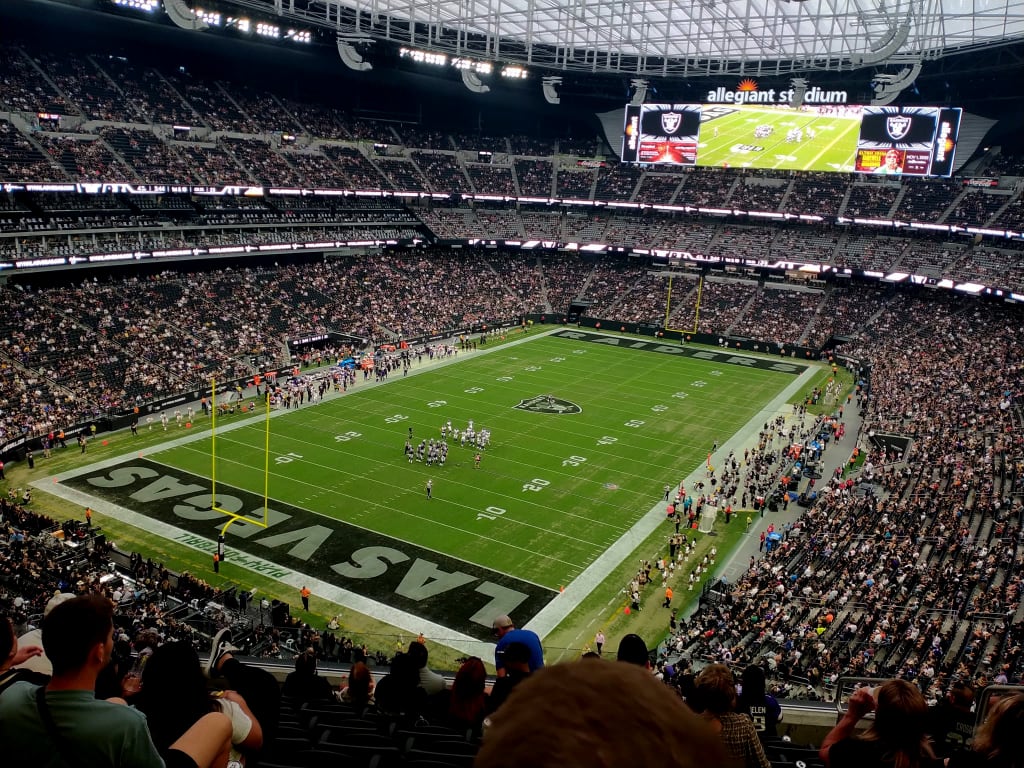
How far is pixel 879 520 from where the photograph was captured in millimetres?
27234

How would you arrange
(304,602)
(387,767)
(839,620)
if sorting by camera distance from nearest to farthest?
(387,767) → (839,620) → (304,602)

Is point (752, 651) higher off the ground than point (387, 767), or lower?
lower

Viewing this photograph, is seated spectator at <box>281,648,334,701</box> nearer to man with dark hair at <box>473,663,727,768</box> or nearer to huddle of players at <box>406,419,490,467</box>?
man with dark hair at <box>473,663,727,768</box>

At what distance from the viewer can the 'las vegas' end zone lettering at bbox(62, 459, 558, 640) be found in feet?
78.1

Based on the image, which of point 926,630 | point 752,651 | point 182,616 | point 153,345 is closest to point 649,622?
point 752,651

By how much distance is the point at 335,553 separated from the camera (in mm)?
26531

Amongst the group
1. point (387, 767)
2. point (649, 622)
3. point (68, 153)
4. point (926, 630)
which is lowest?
point (649, 622)

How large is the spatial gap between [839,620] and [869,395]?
2744 centimetres

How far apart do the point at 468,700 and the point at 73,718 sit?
3432 millimetres

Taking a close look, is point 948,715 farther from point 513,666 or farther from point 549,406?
point 549,406

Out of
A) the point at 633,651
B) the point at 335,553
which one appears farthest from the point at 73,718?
the point at 335,553

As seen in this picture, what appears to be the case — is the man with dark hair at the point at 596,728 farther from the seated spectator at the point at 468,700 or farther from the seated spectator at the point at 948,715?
the seated spectator at the point at 948,715

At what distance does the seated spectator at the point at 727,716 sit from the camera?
399cm

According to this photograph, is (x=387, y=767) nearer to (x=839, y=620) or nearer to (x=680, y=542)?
(x=839, y=620)
